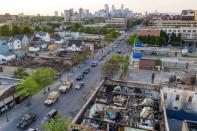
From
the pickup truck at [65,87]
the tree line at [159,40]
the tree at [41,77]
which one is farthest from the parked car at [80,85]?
the tree line at [159,40]

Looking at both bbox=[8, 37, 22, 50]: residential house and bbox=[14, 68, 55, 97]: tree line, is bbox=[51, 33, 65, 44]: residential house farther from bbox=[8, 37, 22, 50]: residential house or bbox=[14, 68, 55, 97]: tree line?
bbox=[14, 68, 55, 97]: tree line

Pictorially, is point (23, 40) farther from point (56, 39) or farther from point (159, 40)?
point (159, 40)

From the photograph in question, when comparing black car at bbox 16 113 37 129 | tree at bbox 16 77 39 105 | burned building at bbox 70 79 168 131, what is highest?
burned building at bbox 70 79 168 131

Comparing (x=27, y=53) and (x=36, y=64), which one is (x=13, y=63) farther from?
(x=27, y=53)

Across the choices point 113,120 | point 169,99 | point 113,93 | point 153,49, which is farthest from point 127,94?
point 153,49

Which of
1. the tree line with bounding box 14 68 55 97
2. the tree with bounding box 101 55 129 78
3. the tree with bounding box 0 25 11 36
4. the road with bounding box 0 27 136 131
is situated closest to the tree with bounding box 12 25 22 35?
the tree with bounding box 0 25 11 36

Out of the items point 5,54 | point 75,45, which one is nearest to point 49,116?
point 5,54
